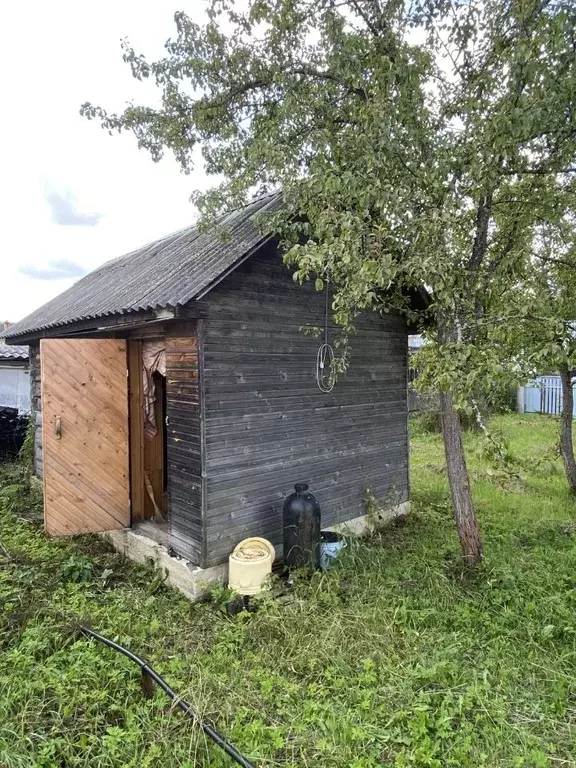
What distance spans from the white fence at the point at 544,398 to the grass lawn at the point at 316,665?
1229cm

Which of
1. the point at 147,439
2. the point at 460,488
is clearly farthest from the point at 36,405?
the point at 460,488

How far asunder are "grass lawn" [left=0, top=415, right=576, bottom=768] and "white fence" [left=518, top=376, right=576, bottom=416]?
12288 mm

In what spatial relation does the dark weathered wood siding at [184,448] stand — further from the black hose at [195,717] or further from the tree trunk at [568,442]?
the tree trunk at [568,442]

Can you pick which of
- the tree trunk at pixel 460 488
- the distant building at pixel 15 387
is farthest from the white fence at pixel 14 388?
the tree trunk at pixel 460 488

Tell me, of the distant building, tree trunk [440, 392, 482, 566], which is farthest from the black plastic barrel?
the distant building

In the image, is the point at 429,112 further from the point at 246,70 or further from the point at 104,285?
the point at 104,285

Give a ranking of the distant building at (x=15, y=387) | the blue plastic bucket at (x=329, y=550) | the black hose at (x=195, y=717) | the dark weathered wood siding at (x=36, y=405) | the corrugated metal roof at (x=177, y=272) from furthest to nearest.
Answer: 1. the distant building at (x=15, y=387)
2. the dark weathered wood siding at (x=36, y=405)
3. the blue plastic bucket at (x=329, y=550)
4. the corrugated metal roof at (x=177, y=272)
5. the black hose at (x=195, y=717)

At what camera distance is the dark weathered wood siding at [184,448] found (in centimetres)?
426

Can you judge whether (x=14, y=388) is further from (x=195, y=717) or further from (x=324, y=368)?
(x=195, y=717)

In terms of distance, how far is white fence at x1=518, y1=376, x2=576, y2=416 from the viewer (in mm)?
15750

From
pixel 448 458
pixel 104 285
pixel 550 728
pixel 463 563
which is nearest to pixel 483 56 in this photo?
pixel 448 458

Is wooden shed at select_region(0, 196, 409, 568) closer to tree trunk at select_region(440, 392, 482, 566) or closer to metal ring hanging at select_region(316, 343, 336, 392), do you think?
metal ring hanging at select_region(316, 343, 336, 392)

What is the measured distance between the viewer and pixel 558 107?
3.44 m

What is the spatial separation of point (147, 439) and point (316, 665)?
11.2 feet
